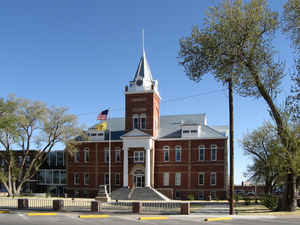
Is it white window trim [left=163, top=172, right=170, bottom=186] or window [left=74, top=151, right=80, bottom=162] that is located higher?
window [left=74, top=151, right=80, bottom=162]

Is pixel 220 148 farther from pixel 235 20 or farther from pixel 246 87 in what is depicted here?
pixel 235 20

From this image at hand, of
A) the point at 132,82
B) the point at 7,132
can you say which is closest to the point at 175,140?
the point at 132,82

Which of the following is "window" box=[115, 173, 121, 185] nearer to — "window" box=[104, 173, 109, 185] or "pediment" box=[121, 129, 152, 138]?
"window" box=[104, 173, 109, 185]

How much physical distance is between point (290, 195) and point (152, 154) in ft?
80.6

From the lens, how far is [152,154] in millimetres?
52656

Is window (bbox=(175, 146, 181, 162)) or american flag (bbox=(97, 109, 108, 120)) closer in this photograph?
american flag (bbox=(97, 109, 108, 120))

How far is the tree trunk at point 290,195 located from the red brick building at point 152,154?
20258mm

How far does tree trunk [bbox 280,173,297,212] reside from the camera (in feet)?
100

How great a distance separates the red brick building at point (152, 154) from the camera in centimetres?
5181

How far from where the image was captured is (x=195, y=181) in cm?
5238

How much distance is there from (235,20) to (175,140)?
2684cm

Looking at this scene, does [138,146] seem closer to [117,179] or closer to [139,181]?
[139,181]

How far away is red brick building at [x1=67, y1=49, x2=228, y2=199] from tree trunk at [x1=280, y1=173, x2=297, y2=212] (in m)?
20.3

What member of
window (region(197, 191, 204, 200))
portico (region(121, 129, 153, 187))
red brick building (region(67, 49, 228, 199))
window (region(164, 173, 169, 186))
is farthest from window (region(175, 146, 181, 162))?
window (region(197, 191, 204, 200))
